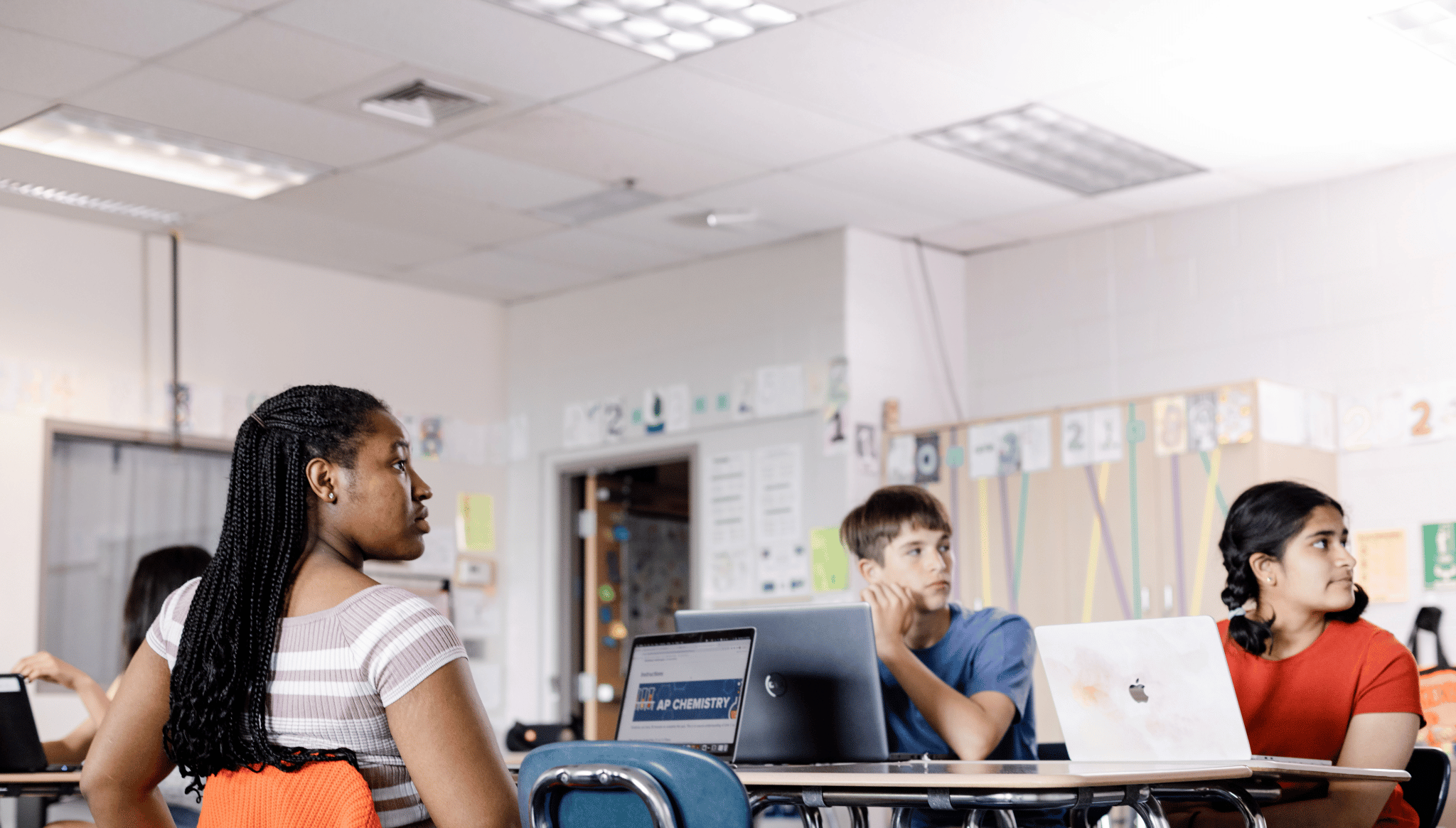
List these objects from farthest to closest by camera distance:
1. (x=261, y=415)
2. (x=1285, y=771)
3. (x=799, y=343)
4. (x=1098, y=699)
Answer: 1. (x=799, y=343)
2. (x=1098, y=699)
3. (x=1285, y=771)
4. (x=261, y=415)

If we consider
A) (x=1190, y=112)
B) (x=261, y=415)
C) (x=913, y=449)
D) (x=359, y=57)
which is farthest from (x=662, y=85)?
(x=261, y=415)

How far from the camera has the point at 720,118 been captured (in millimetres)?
4734

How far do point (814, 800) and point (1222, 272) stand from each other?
3763 mm

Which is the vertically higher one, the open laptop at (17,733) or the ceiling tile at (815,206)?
the ceiling tile at (815,206)

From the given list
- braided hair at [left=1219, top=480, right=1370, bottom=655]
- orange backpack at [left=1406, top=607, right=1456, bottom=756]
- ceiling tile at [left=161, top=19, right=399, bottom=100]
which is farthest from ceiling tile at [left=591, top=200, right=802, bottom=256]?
braided hair at [left=1219, top=480, right=1370, bottom=655]

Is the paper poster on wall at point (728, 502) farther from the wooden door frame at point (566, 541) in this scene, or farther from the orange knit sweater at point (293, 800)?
the orange knit sweater at point (293, 800)

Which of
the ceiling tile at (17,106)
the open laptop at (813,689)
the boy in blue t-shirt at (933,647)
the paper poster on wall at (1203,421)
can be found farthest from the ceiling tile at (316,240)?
the open laptop at (813,689)

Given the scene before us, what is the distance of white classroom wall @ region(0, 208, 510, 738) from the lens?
5.54 m

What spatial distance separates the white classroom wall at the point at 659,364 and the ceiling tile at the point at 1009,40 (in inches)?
66.7

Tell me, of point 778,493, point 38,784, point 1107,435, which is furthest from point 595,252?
point 38,784

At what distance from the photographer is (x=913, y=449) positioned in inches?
229

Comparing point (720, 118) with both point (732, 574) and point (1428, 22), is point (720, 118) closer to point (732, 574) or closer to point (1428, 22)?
point (1428, 22)

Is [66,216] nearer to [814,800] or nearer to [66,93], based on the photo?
[66,93]

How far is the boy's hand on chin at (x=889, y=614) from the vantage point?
2934 mm
